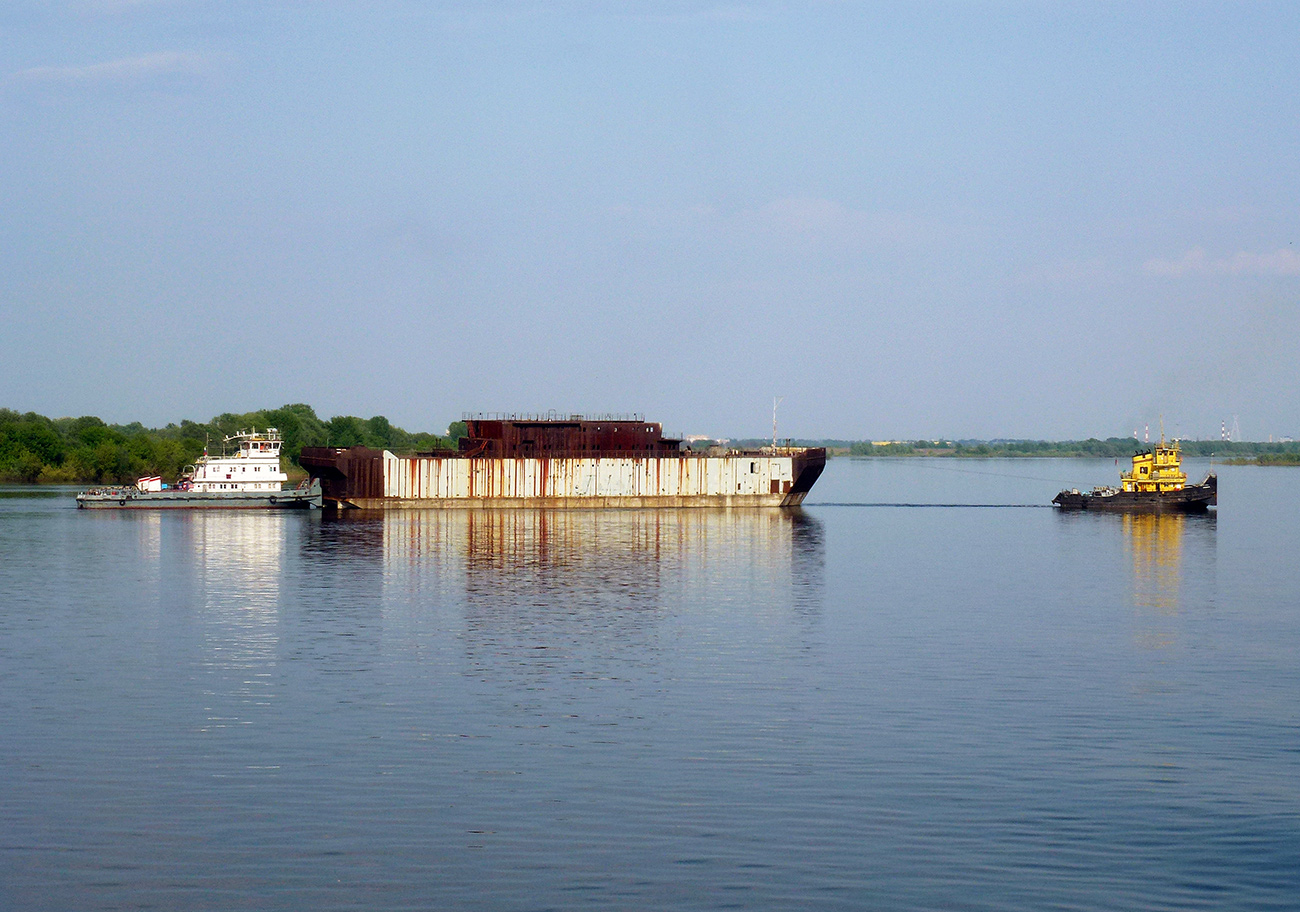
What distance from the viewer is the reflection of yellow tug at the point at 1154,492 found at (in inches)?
4301

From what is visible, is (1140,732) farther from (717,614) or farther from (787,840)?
(717,614)

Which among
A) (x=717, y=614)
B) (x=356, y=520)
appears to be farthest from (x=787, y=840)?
(x=356, y=520)

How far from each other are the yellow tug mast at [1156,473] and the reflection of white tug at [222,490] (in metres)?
68.1

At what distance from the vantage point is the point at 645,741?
87.2ft

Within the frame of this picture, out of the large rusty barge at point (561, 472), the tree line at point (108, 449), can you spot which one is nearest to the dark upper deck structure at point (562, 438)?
the large rusty barge at point (561, 472)

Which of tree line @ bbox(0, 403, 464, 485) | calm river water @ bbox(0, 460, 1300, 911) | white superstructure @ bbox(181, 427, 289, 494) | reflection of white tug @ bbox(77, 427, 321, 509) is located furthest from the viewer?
tree line @ bbox(0, 403, 464, 485)

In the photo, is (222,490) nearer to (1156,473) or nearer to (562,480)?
(562,480)

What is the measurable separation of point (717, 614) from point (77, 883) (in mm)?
29690

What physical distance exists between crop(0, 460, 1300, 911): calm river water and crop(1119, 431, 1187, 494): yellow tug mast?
53246 mm

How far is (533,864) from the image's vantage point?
62.6 feet

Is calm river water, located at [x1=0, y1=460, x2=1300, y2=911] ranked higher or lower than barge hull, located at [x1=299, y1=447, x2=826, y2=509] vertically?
lower

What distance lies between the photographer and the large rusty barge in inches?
4318

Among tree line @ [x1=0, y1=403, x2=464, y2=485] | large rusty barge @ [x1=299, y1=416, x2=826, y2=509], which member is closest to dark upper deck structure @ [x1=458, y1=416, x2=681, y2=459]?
large rusty barge @ [x1=299, y1=416, x2=826, y2=509]

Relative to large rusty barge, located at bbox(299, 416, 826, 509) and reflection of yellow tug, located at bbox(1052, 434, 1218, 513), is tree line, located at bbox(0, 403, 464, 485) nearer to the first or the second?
large rusty barge, located at bbox(299, 416, 826, 509)
